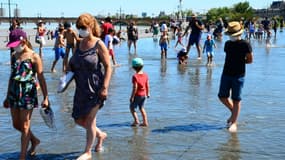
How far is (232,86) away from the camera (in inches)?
300

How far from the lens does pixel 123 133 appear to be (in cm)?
732

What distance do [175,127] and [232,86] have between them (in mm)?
1034

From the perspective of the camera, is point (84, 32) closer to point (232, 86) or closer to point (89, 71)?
point (89, 71)

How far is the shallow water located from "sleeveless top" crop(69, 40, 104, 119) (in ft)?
2.35

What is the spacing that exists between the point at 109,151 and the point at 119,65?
35.6 feet

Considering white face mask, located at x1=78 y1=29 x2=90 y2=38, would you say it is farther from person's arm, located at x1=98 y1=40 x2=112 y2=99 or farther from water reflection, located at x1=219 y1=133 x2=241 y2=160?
water reflection, located at x1=219 y1=133 x2=241 y2=160

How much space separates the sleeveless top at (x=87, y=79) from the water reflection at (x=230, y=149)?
5.32 ft

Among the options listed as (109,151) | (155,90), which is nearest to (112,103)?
(155,90)

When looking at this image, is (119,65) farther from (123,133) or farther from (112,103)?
(123,133)

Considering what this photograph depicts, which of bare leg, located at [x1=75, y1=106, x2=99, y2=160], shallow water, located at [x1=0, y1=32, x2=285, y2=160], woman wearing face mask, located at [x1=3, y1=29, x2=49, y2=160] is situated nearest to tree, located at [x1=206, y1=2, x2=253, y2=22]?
shallow water, located at [x1=0, y1=32, x2=285, y2=160]

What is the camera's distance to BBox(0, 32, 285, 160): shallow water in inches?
250

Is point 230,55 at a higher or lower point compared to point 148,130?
higher

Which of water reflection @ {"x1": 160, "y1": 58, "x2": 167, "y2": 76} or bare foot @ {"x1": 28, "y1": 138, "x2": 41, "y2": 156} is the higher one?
bare foot @ {"x1": 28, "y1": 138, "x2": 41, "y2": 156}

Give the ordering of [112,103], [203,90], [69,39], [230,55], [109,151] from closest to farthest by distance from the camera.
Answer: [109,151], [230,55], [112,103], [203,90], [69,39]
